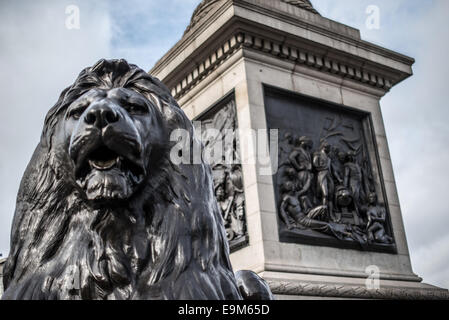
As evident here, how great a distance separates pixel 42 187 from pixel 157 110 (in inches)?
19.8

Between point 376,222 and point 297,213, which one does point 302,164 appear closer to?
point 297,213

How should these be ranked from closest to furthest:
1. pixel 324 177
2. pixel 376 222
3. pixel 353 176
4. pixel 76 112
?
pixel 76 112, pixel 324 177, pixel 376 222, pixel 353 176

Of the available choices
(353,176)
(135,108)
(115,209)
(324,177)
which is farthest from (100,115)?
(353,176)

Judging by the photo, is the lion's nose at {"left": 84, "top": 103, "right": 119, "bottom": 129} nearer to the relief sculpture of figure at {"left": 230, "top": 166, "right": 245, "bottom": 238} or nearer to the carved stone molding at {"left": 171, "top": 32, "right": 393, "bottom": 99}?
the relief sculpture of figure at {"left": 230, "top": 166, "right": 245, "bottom": 238}

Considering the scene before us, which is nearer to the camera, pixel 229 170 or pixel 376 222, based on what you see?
pixel 229 170

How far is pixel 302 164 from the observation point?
720 centimetres

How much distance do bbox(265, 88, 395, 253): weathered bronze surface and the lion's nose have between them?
4.98 m

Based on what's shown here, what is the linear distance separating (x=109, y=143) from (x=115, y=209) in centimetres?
24

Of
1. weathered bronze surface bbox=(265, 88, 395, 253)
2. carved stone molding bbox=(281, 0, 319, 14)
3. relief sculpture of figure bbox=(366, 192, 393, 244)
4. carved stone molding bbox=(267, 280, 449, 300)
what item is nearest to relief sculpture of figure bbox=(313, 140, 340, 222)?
weathered bronze surface bbox=(265, 88, 395, 253)

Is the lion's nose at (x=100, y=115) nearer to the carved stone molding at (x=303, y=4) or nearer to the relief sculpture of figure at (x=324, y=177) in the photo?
the relief sculpture of figure at (x=324, y=177)

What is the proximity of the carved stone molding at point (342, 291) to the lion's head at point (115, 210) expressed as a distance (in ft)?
13.3

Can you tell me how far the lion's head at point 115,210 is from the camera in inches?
69.6

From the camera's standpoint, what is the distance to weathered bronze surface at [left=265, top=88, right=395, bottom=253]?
6.89 metres

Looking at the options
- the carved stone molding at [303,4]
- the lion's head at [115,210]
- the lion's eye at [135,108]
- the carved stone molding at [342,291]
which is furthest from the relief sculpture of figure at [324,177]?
the lion's eye at [135,108]
